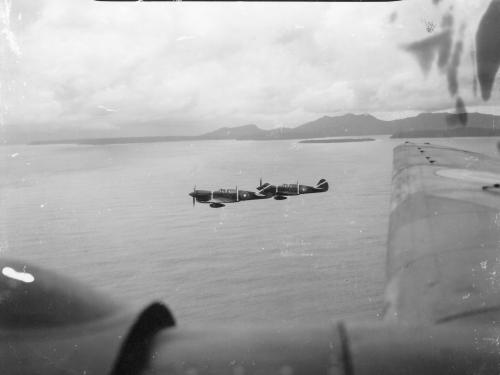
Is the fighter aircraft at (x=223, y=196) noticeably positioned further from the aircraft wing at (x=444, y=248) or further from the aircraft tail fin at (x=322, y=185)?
the aircraft wing at (x=444, y=248)

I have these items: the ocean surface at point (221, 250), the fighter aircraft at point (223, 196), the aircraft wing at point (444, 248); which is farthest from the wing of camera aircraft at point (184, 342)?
the fighter aircraft at point (223, 196)

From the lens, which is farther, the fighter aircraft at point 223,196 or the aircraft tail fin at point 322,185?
the aircraft tail fin at point 322,185

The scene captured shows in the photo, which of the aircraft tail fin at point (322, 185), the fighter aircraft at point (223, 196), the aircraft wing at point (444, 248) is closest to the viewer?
the aircraft wing at point (444, 248)

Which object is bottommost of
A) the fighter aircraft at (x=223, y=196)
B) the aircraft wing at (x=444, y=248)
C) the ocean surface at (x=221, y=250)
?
the ocean surface at (x=221, y=250)

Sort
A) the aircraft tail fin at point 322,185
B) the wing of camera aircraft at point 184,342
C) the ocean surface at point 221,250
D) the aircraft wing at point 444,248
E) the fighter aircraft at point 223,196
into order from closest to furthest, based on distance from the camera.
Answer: the wing of camera aircraft at point 184,342
the aircraft wing at point 444,248
the ocean surface at point 221,250
the fighter aircraft at point 223,196
the aircraft tail fin at point 322,185

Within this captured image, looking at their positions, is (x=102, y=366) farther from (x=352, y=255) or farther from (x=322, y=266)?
(x=352, y=255)

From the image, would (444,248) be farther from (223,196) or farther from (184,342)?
(223,196)

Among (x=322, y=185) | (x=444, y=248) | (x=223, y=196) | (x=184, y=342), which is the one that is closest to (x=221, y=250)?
(x=223, y=196)

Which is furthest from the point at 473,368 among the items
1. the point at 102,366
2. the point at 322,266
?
the point at 322,266
